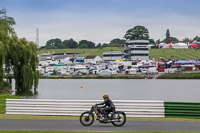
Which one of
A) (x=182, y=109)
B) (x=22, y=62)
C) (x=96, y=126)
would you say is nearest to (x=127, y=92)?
(x=22, y=62)

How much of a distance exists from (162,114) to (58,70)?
133231 mm

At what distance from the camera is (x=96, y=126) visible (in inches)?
790

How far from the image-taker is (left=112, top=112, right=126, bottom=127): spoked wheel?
19719 millimetres

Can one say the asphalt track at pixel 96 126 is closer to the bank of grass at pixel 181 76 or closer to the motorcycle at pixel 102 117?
the motorcycle at pixel 102 117

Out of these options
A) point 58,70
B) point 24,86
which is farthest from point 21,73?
point 58,70

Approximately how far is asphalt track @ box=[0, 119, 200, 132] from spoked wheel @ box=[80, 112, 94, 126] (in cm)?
24

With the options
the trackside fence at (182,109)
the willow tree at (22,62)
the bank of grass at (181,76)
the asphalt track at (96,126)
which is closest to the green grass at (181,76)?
the bank of grass at (181,76)

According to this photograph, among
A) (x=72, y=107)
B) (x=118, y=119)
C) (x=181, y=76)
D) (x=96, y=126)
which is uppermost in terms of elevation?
(x=181, y=76)

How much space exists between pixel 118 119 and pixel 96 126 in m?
1.17

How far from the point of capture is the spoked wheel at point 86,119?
20.0m

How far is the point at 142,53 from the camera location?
187125mm

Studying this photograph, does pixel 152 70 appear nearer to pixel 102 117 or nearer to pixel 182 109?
pixel 182 109

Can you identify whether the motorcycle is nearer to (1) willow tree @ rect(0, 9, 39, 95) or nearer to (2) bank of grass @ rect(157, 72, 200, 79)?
(1) willow tree @ rect(0, 9, 39, 95)

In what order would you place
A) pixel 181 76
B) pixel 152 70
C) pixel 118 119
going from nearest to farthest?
pixel 118 119
pixel 181 76
pixel 152 70
